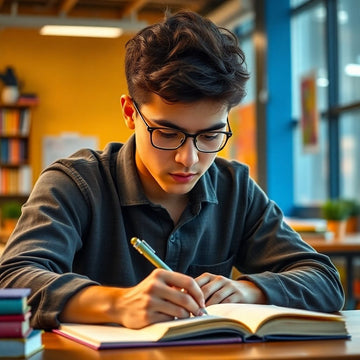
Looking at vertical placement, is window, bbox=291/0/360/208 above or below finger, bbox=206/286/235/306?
above

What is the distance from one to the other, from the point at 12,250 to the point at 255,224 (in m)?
0.67

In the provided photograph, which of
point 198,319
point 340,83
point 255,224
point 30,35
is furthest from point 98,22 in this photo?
point 198,319

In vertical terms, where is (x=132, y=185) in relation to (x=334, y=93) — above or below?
below

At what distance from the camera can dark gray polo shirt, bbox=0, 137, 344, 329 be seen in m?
1.63

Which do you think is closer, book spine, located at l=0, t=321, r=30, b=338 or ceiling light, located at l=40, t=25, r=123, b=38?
book spine, located at l=0, t=321, r=30, b=338

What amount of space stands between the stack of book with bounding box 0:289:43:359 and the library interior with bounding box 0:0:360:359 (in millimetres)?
3459

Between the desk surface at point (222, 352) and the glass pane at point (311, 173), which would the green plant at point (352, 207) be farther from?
the desk surface at point (222, 352)

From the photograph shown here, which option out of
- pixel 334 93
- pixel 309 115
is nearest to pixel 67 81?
pixel 309 115

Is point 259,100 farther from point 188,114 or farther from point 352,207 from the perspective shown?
point 188,114

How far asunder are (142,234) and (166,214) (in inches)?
2.9

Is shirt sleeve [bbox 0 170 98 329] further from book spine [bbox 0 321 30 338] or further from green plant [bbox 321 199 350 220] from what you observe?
green plant [bbox 321 199 350 220]

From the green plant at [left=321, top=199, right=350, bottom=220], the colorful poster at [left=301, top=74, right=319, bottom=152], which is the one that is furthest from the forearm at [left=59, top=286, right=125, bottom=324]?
the colorful poster at [left=301, top=74, right=319, bottom=152]

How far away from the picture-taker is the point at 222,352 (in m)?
1.21

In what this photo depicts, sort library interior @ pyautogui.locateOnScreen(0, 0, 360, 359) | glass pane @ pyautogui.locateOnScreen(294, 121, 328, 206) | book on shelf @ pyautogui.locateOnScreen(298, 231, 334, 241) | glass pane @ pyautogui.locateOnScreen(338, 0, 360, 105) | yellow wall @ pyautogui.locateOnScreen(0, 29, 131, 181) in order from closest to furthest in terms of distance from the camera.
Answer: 1. book on shelf @ pyautogui.locateOnScreen(298, 231, 334, 241)
2. glass pane @ pyautogui.locateOnScreen(338, 0, 360, 105)
3. library interior @ pyautogui.locateOnScreen(0, 0, 360, 359)
4. glass pane @ pyautogui.locateOnScreen(294, 121, 328, 206)
5. yellow wall @ pyautogui.locateOnScreen(0, 29, 131, 181)
